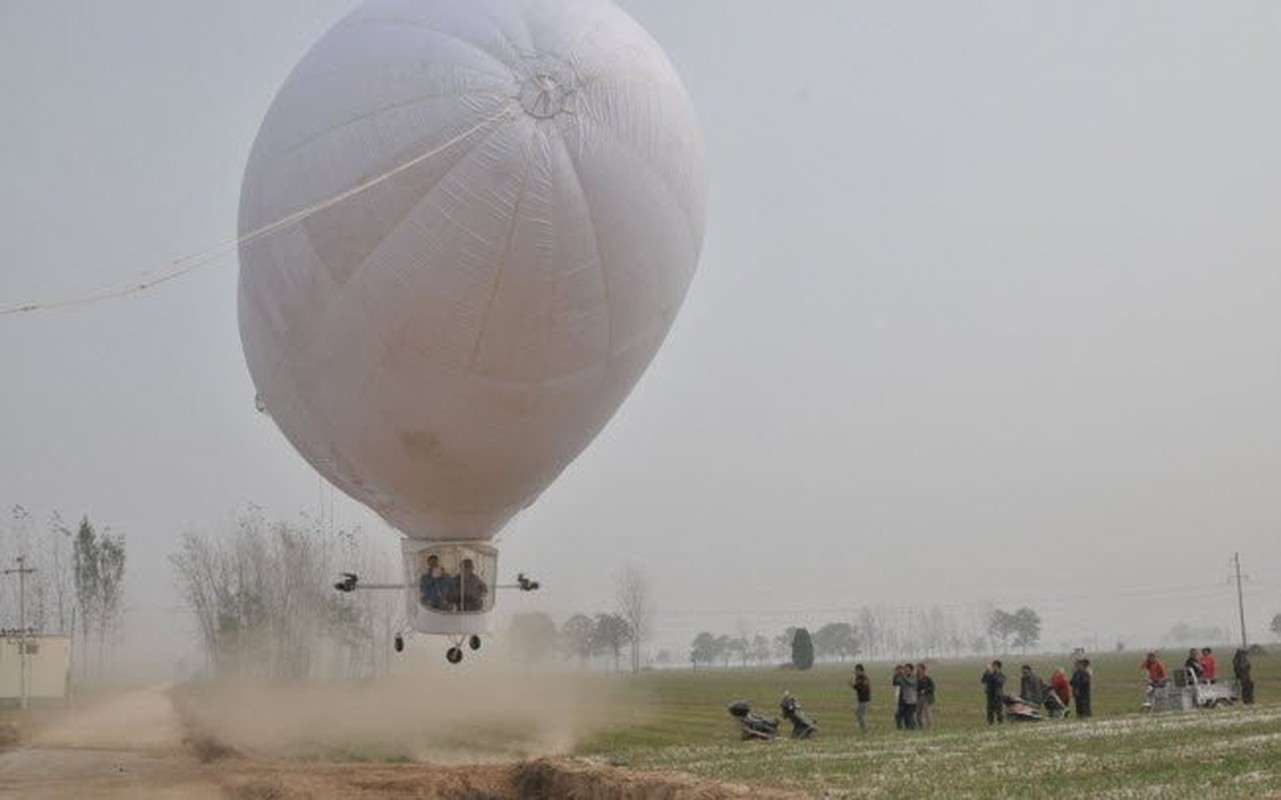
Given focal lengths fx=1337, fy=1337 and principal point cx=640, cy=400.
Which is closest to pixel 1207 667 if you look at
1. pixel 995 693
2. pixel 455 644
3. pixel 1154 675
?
pixel 1154 675

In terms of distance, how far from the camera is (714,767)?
21.9m

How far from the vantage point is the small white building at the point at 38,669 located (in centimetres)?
6206

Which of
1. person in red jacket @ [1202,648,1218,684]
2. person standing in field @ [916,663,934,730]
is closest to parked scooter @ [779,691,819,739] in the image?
person standing in field @ [916,663,934,730]

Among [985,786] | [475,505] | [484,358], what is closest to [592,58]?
[484,358]

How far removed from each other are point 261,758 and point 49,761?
20.9 feet

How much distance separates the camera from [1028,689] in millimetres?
36156

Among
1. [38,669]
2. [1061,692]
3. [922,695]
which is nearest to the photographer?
[922,695]

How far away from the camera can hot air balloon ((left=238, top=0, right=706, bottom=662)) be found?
55.3 feet

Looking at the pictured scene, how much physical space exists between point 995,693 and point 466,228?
2173 centimetres

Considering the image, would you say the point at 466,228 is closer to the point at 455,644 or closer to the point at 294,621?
the point at 455,644

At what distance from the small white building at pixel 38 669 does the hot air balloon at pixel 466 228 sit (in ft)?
161

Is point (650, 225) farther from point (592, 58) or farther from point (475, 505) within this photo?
point (475, 505)

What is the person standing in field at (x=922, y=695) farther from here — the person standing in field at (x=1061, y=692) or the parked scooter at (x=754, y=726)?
the parked scooter at (x=754, y=726)

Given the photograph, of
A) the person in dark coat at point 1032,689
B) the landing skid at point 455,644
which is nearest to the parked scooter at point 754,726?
the person in dark coat at point 1032,689
